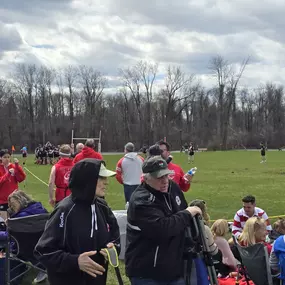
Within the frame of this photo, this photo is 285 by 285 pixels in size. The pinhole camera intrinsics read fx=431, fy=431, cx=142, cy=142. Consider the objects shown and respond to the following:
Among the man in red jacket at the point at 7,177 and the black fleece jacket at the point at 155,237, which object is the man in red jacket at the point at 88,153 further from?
the black fleece jacket at the point at 155,237

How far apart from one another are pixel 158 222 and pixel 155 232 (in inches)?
3.2

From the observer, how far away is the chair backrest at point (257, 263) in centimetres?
499

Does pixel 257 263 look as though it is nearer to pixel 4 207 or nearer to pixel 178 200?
pixel 178 200

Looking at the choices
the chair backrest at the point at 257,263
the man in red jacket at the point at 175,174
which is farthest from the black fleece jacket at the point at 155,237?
the man in red jacket at the point at 175,174

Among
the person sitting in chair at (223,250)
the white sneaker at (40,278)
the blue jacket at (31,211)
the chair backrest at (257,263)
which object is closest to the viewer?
the chair backrest at (257,263)

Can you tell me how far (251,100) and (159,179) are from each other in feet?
291

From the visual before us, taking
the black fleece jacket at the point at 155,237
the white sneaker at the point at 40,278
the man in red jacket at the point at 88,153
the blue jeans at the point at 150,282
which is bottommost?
the white sneaker at the point at 40,278

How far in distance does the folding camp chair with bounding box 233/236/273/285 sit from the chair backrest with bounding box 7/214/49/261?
8.46 ft

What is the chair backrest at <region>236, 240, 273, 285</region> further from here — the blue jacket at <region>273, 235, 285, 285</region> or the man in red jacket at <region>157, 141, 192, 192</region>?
the man in red jacket at <region>157, 141, 192, 192</region>

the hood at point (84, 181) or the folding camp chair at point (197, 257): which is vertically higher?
the hood at point (84, 181)

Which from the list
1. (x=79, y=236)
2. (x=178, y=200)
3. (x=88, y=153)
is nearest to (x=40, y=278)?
(x=88, y=153)

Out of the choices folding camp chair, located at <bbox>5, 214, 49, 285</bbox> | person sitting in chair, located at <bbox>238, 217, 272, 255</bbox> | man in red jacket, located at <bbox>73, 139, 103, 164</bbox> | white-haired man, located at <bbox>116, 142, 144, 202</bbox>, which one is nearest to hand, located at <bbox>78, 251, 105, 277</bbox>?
folding camp chair, located at <bbox>5, 214, 49, 285</bbox>

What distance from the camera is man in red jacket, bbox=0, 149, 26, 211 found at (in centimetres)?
802

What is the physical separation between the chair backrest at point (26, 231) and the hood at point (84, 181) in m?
2.82
